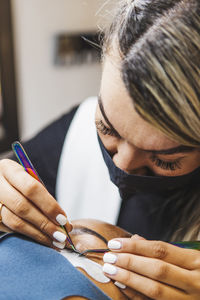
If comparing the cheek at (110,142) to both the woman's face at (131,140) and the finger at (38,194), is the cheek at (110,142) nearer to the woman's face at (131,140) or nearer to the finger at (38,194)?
the woman's face at (131,140)

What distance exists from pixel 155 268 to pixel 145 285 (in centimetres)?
5

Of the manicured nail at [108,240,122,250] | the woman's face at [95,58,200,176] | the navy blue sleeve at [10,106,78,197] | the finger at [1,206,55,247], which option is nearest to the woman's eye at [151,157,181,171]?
the woman's face at [95,58,200,176]

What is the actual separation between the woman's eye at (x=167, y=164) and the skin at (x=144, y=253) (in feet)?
0.08

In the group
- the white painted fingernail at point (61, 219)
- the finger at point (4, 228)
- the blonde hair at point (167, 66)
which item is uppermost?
the blonde hair at point (167, 66)

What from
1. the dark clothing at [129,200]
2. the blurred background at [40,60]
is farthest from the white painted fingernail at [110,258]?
the blurred background at [40,60]

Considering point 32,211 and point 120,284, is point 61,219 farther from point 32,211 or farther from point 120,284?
point 120,284

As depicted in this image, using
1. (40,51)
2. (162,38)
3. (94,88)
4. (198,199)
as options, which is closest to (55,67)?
(40,51)

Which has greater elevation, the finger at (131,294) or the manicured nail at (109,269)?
the manicured nail at (109,269)

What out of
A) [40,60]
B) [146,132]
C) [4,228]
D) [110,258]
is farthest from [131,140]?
[40,60]

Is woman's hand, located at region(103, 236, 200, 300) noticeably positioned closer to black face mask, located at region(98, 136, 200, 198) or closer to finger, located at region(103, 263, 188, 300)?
finger, located at region(103, 263, 188, 300)

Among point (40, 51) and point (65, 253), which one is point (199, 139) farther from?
point (40, 51)

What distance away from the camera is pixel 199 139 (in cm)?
74

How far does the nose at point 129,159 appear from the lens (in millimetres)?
812

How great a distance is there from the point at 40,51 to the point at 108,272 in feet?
8.01
